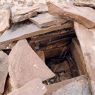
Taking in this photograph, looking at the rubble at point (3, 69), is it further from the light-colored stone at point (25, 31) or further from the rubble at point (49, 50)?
the light-colored stone at point (25, 31)

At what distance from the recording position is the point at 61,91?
185 cm

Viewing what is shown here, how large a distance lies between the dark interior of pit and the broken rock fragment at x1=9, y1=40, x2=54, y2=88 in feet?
0.75

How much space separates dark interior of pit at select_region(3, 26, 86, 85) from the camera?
2402mm

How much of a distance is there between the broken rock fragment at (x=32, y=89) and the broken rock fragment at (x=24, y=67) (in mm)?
103

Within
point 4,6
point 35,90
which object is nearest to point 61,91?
point 35,90

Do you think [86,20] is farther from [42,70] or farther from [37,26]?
[42,70]

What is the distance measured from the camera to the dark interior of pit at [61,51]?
240 cm

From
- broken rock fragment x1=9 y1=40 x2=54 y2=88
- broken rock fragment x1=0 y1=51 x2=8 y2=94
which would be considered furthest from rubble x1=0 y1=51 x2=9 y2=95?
broken rock fragment x1=9 y1=40 x2=54 y2=88

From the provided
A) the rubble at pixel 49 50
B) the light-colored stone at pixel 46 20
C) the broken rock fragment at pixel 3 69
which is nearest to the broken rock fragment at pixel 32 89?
the rubble at pixel 49 50

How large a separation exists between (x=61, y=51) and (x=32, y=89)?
93 centimetres

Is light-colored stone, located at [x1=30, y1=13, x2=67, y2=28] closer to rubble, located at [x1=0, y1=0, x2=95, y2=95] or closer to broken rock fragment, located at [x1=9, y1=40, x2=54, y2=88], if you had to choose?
rubble, located at [x1=0, y1=0, x2=95, y2=95]

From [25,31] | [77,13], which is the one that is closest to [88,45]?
[77,13]

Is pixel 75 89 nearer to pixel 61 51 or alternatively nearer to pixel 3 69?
pixel 3 69

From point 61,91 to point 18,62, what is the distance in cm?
42
